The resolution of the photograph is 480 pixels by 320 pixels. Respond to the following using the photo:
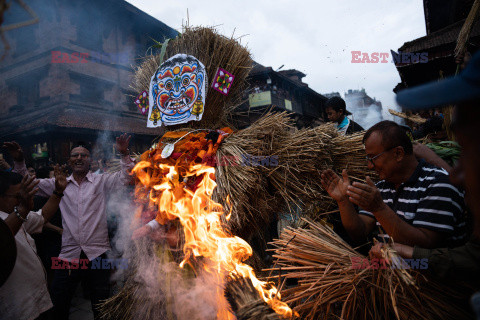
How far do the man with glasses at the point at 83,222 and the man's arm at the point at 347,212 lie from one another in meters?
2.22

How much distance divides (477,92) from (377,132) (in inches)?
49.0

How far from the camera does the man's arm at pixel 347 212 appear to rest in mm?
1999

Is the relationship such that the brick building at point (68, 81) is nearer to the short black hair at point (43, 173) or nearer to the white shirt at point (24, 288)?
the short black hair at point (43, 173)

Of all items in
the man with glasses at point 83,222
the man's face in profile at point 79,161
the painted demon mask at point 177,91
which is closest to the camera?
the painted demon mask at point 177,91

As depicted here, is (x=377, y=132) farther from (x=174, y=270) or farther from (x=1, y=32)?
(x=1, y=32)

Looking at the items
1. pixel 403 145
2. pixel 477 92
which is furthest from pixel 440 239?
pixel 477 92

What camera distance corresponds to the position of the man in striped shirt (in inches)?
61.9

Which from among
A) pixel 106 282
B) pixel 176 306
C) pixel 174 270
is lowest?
pixel 106 282

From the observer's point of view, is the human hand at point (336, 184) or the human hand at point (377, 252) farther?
the human hand at point (336, 184)

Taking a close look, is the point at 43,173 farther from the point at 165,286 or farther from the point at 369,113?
the point at 369,113

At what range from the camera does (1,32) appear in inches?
25.5

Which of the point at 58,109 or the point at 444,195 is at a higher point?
the point at 58,109

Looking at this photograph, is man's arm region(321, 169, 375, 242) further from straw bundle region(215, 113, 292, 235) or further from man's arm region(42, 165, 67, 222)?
man's arm region(42, 165, 67, 222)

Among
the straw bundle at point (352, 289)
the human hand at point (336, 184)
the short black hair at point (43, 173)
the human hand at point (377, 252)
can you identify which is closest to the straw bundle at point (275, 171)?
the human hand at point (336, 184)
